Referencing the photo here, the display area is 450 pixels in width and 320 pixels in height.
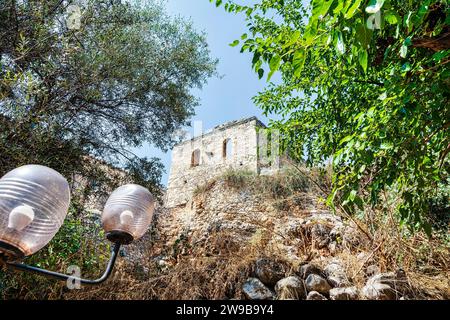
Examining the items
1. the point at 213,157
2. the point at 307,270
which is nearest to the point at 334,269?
the point at 307,270

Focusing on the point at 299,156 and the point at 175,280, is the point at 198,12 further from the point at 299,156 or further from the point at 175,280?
the point at 175,280

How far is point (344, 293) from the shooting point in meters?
4.61

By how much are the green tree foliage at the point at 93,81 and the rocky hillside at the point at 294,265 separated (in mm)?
1764

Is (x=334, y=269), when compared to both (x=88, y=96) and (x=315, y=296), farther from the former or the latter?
(x=88, y=96)

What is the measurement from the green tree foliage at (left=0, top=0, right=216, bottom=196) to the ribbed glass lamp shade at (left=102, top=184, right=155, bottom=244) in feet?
8.63

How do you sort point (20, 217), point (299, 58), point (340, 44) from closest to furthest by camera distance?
point (20, 217) < point (340, 44) < point (299, 58)

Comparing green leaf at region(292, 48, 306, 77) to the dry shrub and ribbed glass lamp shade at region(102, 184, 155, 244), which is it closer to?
ribbed glass lamp shade at region(102, 184, 155, 244)

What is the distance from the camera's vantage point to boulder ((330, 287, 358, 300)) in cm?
453

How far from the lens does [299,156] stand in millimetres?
5355

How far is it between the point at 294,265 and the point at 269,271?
1.51ft

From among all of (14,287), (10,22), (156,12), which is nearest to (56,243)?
(14,287)

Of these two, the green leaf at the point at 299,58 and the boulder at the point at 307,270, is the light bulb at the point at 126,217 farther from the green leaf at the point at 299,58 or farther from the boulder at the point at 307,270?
the boulder at the point at 307,270

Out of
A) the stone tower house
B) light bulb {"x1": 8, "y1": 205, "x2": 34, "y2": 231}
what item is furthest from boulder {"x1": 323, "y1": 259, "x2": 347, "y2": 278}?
the stone tower house

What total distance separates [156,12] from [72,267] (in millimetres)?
5622
